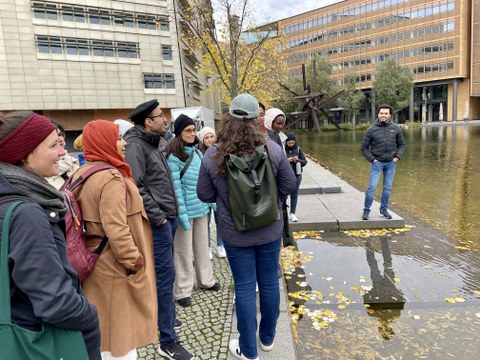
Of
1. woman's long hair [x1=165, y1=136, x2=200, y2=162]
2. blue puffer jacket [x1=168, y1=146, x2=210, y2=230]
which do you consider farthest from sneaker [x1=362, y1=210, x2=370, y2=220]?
woman's long hair [x1=165, y1=136, x2=200, y2=162]

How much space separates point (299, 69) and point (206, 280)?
238ft

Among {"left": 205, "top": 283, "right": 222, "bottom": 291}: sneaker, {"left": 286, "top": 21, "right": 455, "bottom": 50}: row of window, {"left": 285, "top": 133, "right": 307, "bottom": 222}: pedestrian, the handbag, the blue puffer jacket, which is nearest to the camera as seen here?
the handbag

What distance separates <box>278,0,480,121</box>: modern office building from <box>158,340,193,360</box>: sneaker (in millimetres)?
58113


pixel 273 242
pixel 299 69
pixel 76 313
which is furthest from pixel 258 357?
pixel 299 69

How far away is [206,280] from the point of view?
3.85m

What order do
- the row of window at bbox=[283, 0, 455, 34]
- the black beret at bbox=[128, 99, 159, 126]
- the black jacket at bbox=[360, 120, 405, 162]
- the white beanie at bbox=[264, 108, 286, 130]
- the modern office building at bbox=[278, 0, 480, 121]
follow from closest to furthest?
1. the black beret at bbox=[128, 99, 159, 126]
2. the white beanie at bbox=[264, 108, 286, 130]
3. the black jacket at bbox=[360, 120, 405, 162]
4. the modern office building at bbox=[278, 0, 480, 121]
5. the row of window at bbox=[283, 0, 455, 34]

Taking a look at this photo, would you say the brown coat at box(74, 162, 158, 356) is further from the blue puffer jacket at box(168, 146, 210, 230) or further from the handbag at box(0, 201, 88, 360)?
the blue puffer jacket at box(168, 146, 210, 230)

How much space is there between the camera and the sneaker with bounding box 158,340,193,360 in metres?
2.63

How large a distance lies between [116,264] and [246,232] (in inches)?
34.0

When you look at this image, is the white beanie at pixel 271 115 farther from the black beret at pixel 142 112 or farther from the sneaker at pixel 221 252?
the sneaker at pixel 221 252

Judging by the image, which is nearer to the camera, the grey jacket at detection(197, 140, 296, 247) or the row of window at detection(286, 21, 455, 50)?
the grey jacket at detection(197, 140, 296, 247)

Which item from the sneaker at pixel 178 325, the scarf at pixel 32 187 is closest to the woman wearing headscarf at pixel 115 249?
the scarf at pixel 32 187

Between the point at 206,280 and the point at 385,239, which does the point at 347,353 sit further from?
the point at 385,239

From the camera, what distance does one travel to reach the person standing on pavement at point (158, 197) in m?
2.66
